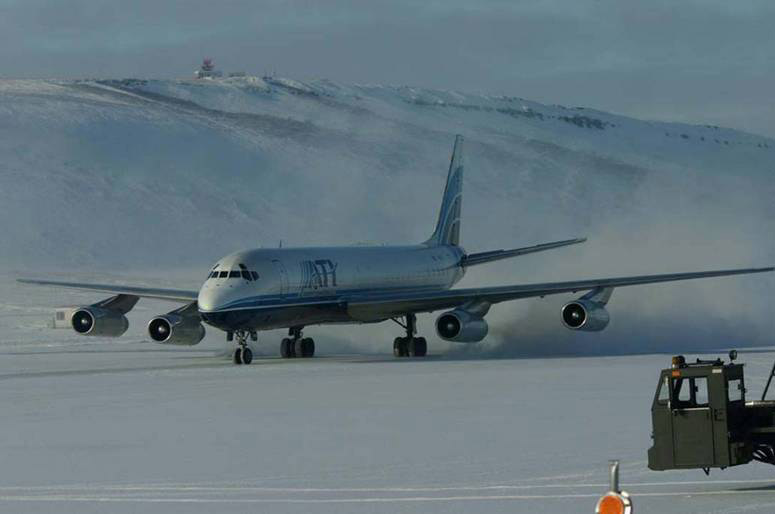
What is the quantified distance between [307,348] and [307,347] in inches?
1.8

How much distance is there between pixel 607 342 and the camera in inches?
2156

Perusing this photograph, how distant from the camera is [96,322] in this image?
51.3m

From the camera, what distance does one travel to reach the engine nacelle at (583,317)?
158 ft

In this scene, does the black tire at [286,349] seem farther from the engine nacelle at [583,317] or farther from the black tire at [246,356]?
the engine nacelle at [583,317]

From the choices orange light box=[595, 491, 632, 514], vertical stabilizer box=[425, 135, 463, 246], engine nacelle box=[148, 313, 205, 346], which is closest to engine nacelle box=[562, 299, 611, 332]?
engine nacelle box=[148, 313, 205, 346]

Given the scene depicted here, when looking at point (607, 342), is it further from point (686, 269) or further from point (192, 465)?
point (192, 465)

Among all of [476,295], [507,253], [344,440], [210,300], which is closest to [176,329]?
[210,300]

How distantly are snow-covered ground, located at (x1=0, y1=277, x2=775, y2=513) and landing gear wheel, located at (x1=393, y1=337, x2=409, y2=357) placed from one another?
22.4ft

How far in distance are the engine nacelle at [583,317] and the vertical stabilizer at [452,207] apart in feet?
40.2

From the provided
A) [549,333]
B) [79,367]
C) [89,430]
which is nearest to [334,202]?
[549,333]

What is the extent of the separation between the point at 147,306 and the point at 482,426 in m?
54.0

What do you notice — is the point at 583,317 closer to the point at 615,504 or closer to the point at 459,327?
the point at 459,327

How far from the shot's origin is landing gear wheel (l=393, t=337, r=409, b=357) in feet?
165

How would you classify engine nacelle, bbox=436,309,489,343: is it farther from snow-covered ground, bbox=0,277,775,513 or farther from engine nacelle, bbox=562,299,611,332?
snow-covered ground, bbox=0,277,775,513
